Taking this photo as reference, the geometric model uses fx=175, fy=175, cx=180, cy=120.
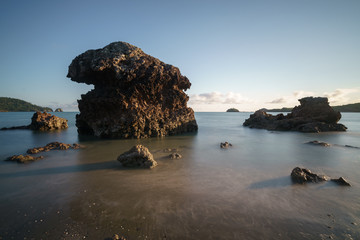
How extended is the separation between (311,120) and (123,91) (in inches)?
999

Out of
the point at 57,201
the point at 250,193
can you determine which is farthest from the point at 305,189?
the point at 57,201

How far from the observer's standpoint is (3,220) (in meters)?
3.67

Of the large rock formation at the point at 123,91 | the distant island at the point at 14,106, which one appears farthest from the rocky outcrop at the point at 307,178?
the distant island at the point at 14,106

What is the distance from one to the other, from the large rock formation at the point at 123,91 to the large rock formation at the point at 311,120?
16.9 meters

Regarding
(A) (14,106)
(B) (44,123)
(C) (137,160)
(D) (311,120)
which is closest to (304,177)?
(C) (137,160)

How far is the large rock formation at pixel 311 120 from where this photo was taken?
74.8 feet

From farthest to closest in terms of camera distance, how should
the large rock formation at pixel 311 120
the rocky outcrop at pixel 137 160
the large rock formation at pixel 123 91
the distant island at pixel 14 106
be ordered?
the distant island at pixel 14 106 → the large rock formation at pixel 311 120 → the large rock formation at pixel 123 91 → the rocky outcrop at pixel 137 160

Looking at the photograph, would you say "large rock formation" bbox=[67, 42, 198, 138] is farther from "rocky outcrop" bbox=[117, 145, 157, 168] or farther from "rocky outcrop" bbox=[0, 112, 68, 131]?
"rocky outcrop" bbox=[0, 112, 68, 131]

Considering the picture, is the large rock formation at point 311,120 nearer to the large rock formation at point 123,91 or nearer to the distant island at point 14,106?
the large rock formation at point 123,91

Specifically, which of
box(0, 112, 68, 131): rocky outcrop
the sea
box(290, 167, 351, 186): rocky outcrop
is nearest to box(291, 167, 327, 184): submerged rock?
box(290, 167, 351, 186): rocky outcrop

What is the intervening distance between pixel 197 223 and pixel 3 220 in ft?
13.3

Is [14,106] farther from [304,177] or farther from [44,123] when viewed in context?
[304,177]

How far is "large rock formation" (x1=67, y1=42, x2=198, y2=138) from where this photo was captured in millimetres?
14586

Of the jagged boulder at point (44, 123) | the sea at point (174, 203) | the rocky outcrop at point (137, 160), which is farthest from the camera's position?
the jagged boulder at point (44, 123)
